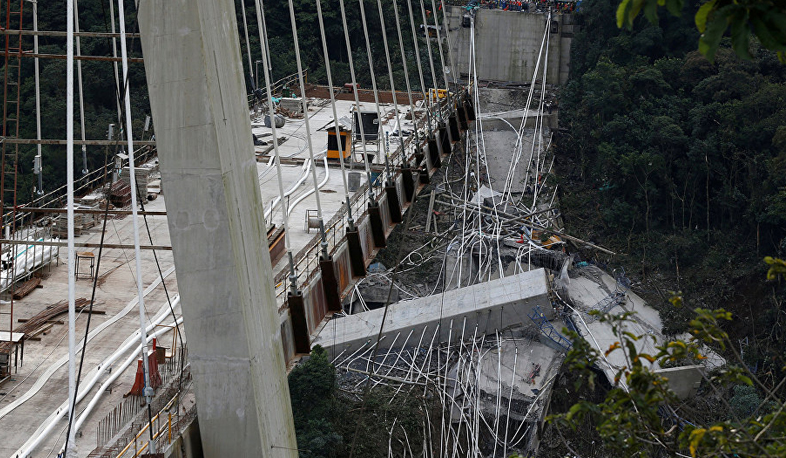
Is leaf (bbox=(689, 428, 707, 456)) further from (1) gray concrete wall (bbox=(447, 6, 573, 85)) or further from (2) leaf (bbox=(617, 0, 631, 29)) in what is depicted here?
(1) gray concrete wall (bbox=(447, 6, 573, 85))

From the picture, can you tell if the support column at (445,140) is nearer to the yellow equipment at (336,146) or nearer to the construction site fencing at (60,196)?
the yellow equipment at (336,146)

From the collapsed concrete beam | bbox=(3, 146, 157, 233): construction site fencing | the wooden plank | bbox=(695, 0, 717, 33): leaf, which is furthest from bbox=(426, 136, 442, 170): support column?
bbox=(695, 0, 717, 33): leaf

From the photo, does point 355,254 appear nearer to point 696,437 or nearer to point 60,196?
point 60,196

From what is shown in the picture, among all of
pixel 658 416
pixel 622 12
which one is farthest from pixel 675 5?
pixel 658 416

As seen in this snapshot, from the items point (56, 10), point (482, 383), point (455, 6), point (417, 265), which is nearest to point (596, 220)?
point (417, 265)

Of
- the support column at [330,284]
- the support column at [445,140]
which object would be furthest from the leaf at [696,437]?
the support column at [445,140]

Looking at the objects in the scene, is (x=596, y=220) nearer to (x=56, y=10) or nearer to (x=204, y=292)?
(x=56, y=10)
